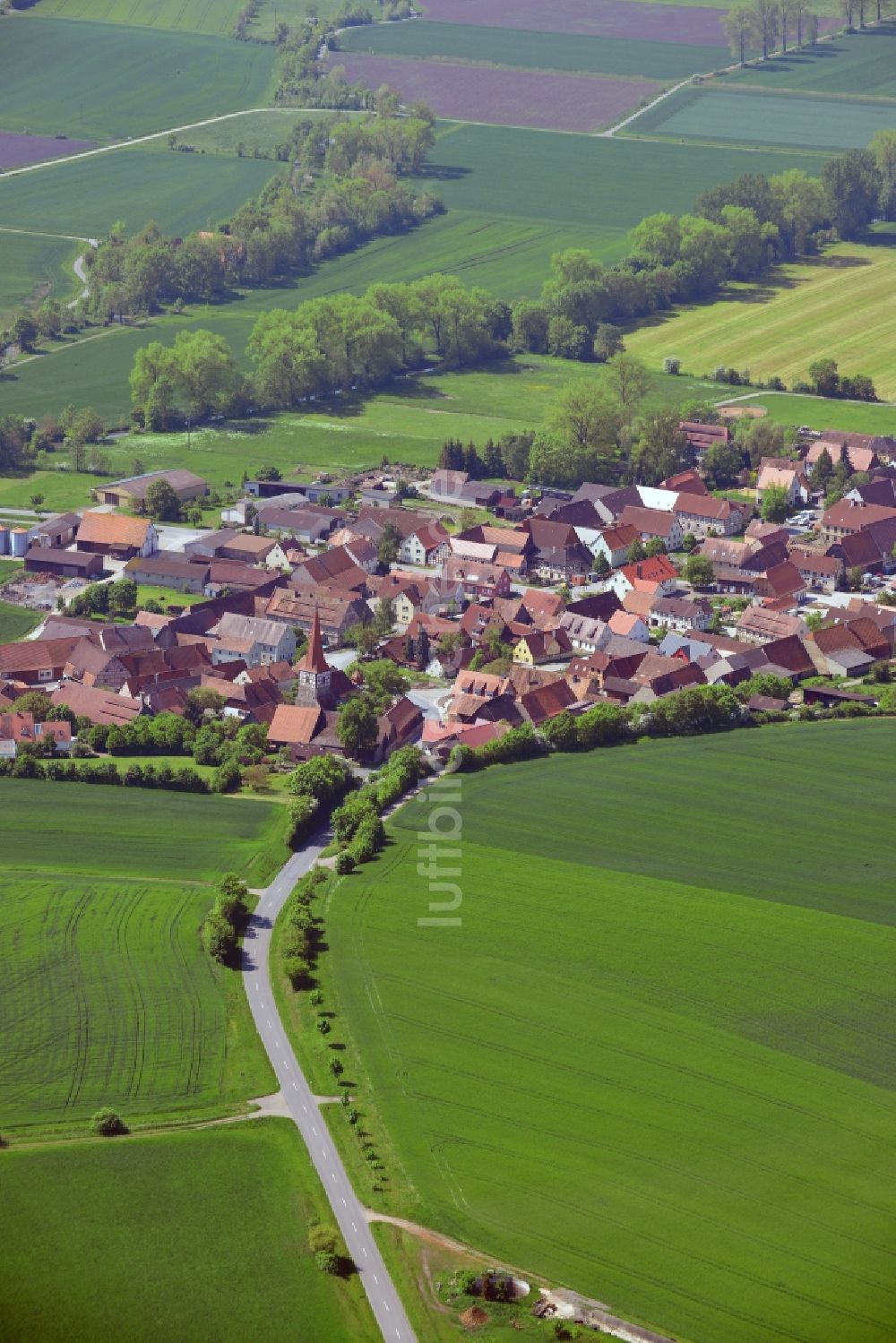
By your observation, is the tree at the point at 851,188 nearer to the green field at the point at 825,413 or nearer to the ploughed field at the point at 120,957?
the green field at the point at 825,413

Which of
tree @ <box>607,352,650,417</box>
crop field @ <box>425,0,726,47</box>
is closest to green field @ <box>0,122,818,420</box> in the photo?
tree @ <box>607,352,650,417</box>

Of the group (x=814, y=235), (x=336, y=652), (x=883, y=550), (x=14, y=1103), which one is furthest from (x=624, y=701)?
(x=814, y=235)

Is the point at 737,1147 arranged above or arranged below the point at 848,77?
below

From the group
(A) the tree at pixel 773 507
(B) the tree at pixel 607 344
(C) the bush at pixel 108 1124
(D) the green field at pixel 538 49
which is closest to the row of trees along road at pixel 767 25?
(D) the green field at pixel 538 49

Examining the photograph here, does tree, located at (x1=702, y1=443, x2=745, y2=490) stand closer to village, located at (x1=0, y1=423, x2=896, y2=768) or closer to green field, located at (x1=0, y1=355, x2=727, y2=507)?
village, located at (x1=0, y1=423, x2=896, y2=768)

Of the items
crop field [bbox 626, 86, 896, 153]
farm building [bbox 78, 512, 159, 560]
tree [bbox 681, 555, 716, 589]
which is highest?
crop field [bbox 626, 86, 896, 153]

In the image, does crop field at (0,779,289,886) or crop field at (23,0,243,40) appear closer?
crop field at (0,779,289,886)

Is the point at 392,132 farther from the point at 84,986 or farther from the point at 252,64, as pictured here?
the point at 84,986

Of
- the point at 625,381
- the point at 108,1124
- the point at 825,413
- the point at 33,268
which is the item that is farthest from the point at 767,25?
the point at 108,1124
